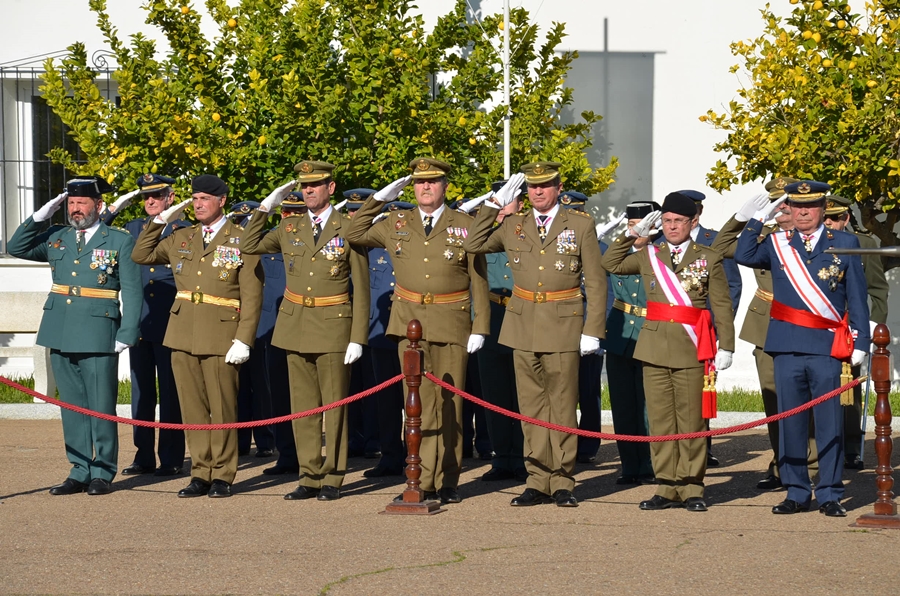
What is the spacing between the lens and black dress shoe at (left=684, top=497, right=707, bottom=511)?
7.96m

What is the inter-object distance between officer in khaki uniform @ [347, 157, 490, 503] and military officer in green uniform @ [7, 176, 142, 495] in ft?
5.20

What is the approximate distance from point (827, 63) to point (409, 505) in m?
6.36

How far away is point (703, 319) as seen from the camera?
26.6 feet

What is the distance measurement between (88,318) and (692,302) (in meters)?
3.72

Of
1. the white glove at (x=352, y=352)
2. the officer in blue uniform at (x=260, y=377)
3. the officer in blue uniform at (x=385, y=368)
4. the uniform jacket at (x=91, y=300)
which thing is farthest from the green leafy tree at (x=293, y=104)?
the white glove at (x=352, y=352)

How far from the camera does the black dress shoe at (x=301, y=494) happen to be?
844cm

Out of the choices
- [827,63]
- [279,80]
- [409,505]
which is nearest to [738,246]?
[409,505]

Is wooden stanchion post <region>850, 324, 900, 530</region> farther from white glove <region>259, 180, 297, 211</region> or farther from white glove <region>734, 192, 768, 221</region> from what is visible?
white glove <region>259, 180, 297, 211</region>

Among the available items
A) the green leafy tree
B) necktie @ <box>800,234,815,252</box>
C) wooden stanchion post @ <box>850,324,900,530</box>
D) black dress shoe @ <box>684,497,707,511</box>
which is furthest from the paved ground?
the green leafy tree

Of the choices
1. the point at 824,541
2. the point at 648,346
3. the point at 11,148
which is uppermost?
the point at 11,148

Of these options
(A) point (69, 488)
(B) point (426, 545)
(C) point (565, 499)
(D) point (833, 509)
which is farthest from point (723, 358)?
(A) point (69, 488)

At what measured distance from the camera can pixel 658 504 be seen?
26.5 ft

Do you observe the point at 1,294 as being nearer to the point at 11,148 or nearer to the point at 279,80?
the point at 11,148

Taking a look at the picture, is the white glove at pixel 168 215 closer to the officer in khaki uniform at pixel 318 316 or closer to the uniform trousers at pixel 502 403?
the officer in khaki uniform at pixel 318 316
